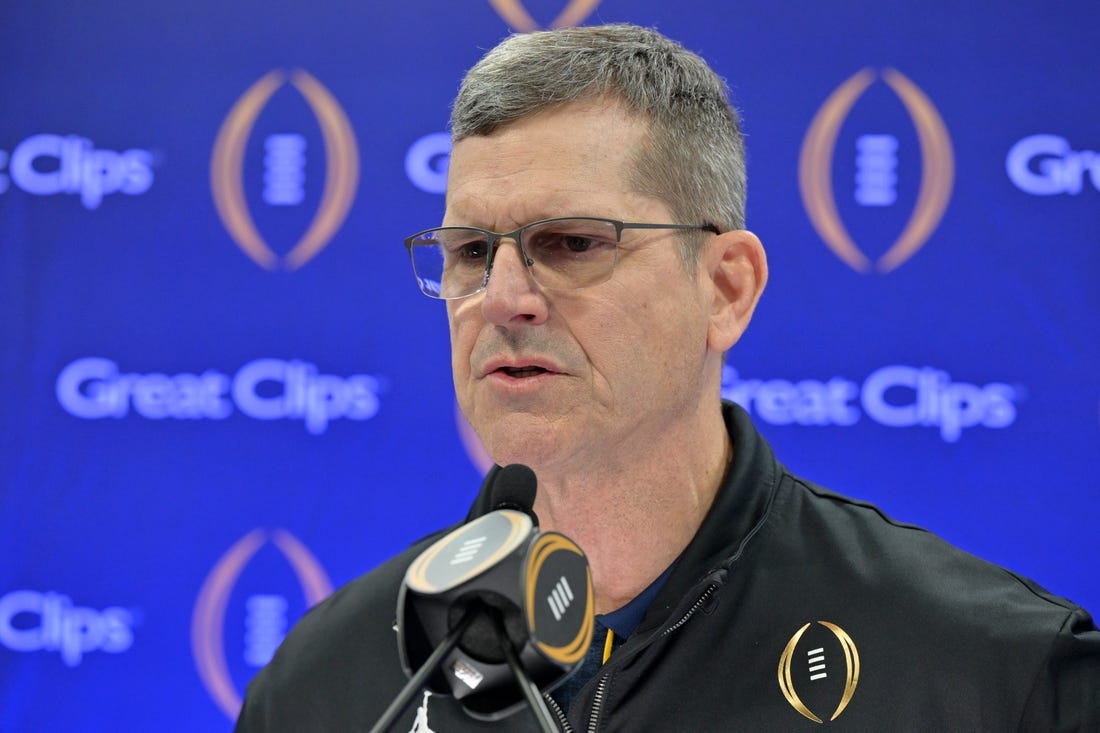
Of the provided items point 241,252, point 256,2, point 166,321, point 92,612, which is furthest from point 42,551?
point 256,2

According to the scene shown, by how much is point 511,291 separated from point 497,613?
27.2 inches

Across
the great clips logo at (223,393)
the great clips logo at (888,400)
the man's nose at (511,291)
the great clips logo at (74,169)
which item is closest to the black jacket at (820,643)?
the man's nose at (511,291)

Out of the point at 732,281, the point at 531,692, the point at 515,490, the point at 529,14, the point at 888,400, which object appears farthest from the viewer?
the point at 529,14

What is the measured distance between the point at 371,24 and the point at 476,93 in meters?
1.41

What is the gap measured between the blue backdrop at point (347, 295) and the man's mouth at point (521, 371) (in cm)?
132

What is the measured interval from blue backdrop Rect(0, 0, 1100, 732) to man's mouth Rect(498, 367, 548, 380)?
4.34 feet

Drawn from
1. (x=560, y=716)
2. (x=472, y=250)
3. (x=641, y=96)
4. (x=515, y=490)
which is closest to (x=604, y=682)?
(x=560, y=716)

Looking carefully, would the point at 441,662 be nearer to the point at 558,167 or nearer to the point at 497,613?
the point at 497,613

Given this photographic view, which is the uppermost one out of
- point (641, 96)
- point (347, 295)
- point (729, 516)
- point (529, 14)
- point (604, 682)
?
point (529, 14)

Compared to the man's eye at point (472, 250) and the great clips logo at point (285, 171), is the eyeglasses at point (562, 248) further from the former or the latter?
the great clips logo at point (285, 171)

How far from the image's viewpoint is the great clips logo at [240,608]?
3031mm

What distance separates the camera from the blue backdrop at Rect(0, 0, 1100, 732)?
2.84 meters

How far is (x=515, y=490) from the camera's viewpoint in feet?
3.76

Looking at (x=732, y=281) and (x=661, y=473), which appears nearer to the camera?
(x=661, y=473)
